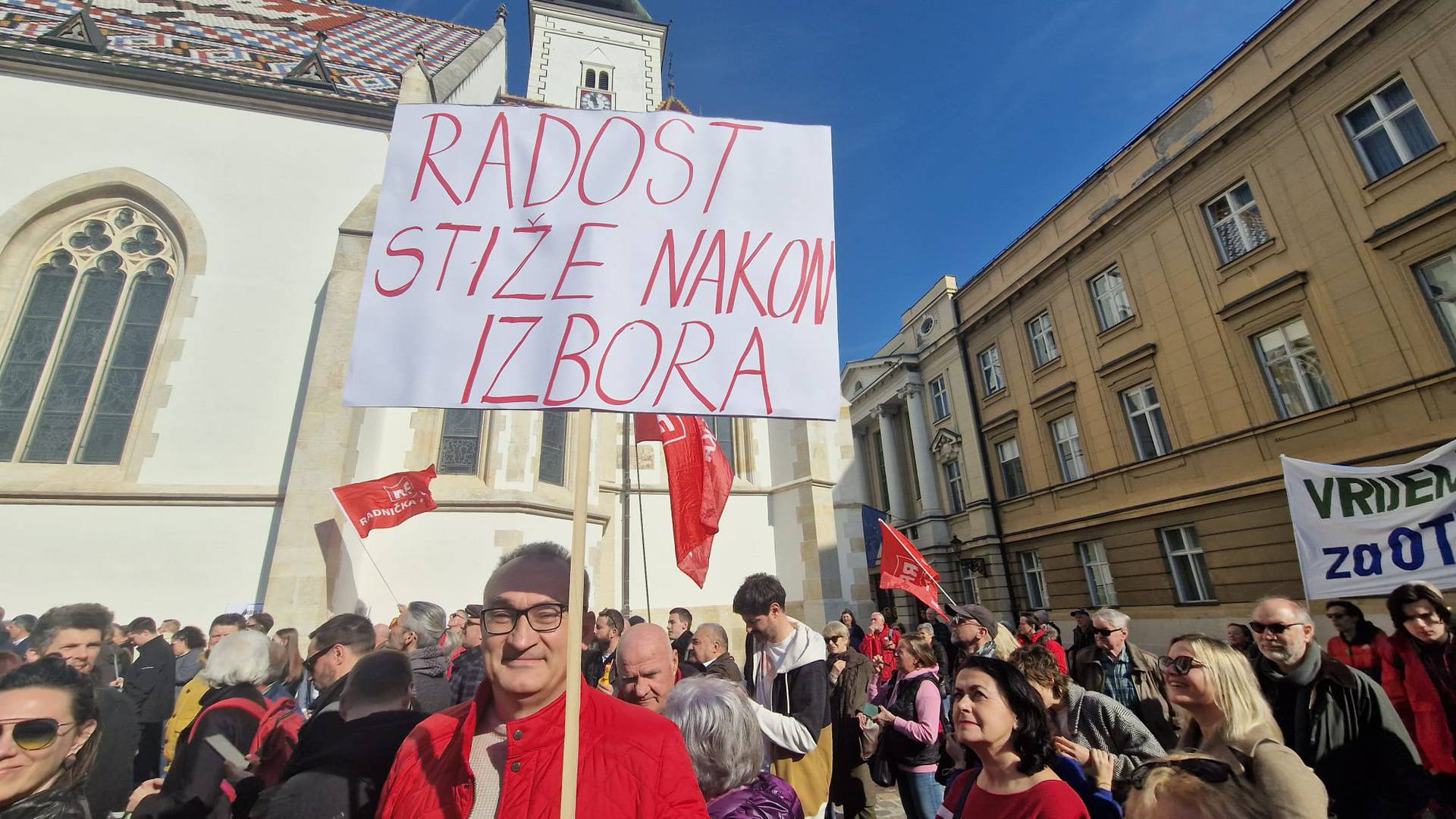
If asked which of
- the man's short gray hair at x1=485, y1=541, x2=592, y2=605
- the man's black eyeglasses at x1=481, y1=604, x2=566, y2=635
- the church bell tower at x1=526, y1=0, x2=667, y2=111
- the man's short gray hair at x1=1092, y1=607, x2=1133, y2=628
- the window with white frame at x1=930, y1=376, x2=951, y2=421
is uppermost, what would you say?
the church bell tower at x1=526, y1=0, x2=667, y2=111

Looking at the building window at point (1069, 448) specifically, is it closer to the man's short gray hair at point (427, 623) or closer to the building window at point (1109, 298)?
the building window at point (1109, 298)

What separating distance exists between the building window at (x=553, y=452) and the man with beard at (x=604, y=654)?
454 cm

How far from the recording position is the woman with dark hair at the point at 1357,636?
13.8 feet

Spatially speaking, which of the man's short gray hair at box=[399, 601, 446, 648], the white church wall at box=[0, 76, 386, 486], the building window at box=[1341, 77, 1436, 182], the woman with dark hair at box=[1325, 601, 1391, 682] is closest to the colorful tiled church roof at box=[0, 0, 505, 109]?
the white church wall at box=[0, 76, 386, 486]

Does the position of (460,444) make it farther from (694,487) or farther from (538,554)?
(538,554)

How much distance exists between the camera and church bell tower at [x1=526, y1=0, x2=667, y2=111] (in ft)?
71.9

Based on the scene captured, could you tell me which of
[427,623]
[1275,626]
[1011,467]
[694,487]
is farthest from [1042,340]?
[427,623]

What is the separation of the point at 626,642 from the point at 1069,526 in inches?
679

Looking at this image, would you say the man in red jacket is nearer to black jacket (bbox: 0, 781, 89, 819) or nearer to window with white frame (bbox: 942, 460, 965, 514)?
black jacket (bbox: 0, 781, 89, 819)

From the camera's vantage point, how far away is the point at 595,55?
76.2ft

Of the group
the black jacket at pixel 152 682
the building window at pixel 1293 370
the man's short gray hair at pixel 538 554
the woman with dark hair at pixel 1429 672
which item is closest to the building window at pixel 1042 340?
the building window at pixel 1293 370

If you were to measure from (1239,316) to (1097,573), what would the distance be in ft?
23.4

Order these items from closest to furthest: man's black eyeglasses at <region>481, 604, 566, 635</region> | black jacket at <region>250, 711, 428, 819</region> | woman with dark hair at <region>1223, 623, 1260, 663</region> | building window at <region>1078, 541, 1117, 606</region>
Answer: man's black eyeglasses at <region>481, 604, 566, 635</region> → black jacket at <region>250, 711, 428, 819</region> → woman with dark hair at <region>1223, 623, 1260, 663</region> → building window at <region>1078, 541, 1117, 606</region>

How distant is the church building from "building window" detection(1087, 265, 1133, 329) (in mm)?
9110
